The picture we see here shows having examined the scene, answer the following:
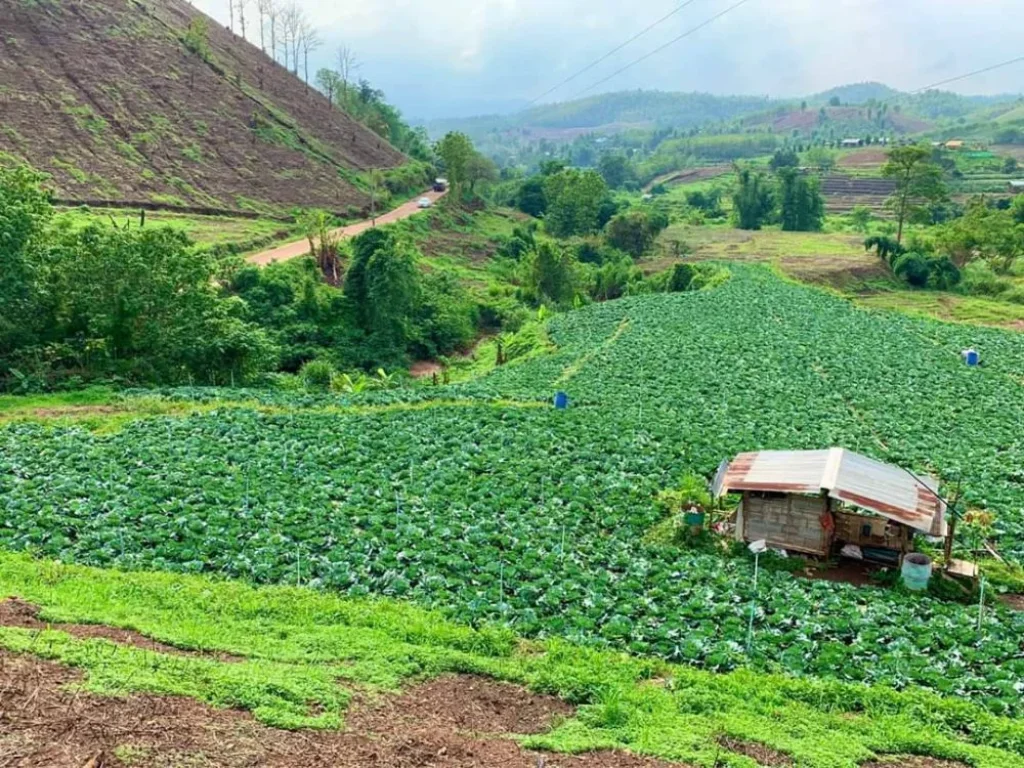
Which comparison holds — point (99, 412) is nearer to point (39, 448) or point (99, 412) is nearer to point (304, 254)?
point (39, 448)

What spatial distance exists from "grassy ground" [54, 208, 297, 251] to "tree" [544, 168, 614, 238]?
33.3 metres

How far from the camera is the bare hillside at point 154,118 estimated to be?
179 feet

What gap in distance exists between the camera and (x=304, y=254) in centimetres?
4888

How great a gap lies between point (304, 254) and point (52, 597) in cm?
3863

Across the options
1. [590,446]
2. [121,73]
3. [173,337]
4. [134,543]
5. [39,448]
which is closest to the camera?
[134,543]

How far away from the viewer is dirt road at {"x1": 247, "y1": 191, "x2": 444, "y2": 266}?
47.9 metres

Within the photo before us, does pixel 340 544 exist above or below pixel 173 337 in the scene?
below

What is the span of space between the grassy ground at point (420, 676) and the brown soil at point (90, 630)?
10cm

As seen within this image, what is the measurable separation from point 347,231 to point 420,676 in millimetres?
52706

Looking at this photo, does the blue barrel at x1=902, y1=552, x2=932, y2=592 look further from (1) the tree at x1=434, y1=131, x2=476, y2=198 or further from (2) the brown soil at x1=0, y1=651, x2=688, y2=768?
(1) the tree at x1=434, y1=131, x2=476, y2=198

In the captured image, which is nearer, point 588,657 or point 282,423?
point 588,657

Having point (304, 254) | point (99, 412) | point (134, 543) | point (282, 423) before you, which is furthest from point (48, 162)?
point (134, 543)

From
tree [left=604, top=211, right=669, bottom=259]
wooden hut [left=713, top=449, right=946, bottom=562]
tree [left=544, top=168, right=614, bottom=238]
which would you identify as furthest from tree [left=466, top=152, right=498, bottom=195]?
wooden hut [left=713, top=449, right=946, bottom=562]

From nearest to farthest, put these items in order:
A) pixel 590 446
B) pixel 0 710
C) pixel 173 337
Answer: pixel 0 710, pixel 590 446, pixel 173 337
